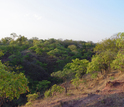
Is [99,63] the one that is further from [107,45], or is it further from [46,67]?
[46,67]

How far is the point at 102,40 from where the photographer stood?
1032 inches

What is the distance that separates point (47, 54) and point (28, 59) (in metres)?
5.55

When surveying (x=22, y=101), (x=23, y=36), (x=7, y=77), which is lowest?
(x=22, y=101)

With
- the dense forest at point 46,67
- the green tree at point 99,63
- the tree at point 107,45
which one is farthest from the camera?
the tree at point 107,45

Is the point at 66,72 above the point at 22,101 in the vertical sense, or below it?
above

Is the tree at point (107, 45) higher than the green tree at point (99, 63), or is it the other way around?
the tree at point (107, 45)

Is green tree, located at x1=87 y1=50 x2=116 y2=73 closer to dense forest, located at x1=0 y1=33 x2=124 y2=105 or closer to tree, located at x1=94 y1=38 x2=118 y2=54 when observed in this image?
dense forest, located at x1=0 y1=33 x2=124 y2=105

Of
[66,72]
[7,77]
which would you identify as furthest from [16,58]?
[7,77]

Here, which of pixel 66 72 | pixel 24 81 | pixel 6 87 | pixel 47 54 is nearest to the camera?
pixel 6 87

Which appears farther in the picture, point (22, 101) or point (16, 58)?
point (16, 58)

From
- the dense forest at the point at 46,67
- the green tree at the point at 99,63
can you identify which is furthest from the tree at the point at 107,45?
the green tree at the point at 99,63

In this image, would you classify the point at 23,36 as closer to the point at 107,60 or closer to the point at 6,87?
the point at 107,60

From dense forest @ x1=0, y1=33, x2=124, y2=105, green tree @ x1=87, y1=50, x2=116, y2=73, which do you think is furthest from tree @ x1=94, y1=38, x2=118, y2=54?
green tree @ x1=87, y1=50, x2=116, y2=73

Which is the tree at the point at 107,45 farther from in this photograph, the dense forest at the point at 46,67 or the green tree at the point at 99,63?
the green tree at the point at 99,63
